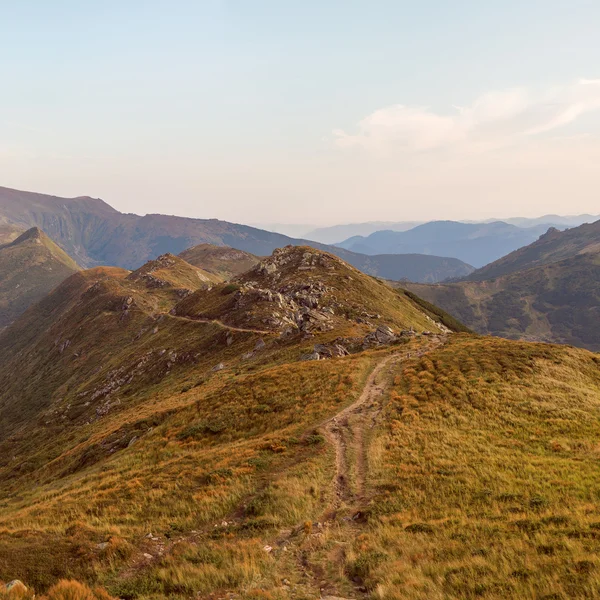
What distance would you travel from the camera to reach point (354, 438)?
28172mm

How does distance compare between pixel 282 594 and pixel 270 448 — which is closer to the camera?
pixel 282 594

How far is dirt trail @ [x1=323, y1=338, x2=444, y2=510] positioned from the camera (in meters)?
21.0

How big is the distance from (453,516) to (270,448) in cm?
1377

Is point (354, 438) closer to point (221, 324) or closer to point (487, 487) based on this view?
point (487, 487)

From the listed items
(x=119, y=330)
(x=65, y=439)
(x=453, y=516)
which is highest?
(x=453, y=516)

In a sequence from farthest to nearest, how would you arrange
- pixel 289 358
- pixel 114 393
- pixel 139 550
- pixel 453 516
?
pixel 114 393 < pixel 289 358 < pixel 453 516 < pixel 139 550

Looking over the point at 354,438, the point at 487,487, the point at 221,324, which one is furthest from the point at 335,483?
the point at 221,324

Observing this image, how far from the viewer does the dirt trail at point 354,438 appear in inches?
829

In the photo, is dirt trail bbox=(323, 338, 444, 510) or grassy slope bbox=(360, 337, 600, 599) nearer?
grassy slope bbox=(360, 337, 600, 599)

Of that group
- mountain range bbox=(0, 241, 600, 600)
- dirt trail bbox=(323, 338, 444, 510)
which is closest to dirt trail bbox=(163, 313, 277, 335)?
mountain range bbox=(0, 241, 600, 600)

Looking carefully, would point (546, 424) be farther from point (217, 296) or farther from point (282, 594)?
point (217, 296)

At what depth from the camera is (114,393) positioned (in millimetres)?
77875

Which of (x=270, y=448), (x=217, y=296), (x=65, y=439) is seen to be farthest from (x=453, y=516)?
(x=217, y=296)

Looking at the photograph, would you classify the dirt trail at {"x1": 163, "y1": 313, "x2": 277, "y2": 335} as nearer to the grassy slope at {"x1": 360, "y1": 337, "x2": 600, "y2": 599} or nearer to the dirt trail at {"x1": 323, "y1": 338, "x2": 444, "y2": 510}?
the dirt trail at {"x1": 323, "y1": 338, "x2": 444, "y2": 510}
